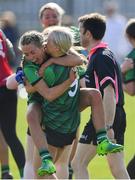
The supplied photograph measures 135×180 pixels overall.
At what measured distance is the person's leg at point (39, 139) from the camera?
6.84m

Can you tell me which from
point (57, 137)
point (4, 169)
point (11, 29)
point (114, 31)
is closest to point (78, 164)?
point (57, 137)

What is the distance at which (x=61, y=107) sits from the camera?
707 centimetres

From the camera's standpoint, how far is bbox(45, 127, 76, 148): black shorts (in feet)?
23.3

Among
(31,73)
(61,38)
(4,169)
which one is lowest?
(4,169)

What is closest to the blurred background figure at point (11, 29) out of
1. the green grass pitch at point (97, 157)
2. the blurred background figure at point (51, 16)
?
the green grass pitch at point (97, 157)

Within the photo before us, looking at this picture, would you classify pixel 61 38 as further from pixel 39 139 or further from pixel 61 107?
pixel 39 139

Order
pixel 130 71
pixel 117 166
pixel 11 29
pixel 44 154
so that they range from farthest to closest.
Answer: pixel 11 29
pixel 130 71
pixel 117 166
pixel 44 154

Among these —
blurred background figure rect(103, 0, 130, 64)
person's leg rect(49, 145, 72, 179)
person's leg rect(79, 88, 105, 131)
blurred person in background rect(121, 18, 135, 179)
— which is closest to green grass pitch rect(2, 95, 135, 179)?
blurred person in background rect(121, 18, 135, 179)

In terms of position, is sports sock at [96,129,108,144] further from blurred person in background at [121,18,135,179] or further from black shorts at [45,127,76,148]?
blurred person in background at [121,18,135,179]

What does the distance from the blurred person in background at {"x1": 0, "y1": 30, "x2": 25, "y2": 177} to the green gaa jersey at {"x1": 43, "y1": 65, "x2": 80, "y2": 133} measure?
7.50 feet

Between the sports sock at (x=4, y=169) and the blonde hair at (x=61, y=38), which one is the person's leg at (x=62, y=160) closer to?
the blonde hair at (x=61, y=38)

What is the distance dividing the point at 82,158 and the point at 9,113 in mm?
1871

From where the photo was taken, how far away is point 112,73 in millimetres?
7699

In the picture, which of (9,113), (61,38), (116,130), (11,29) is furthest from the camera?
(11,29)
